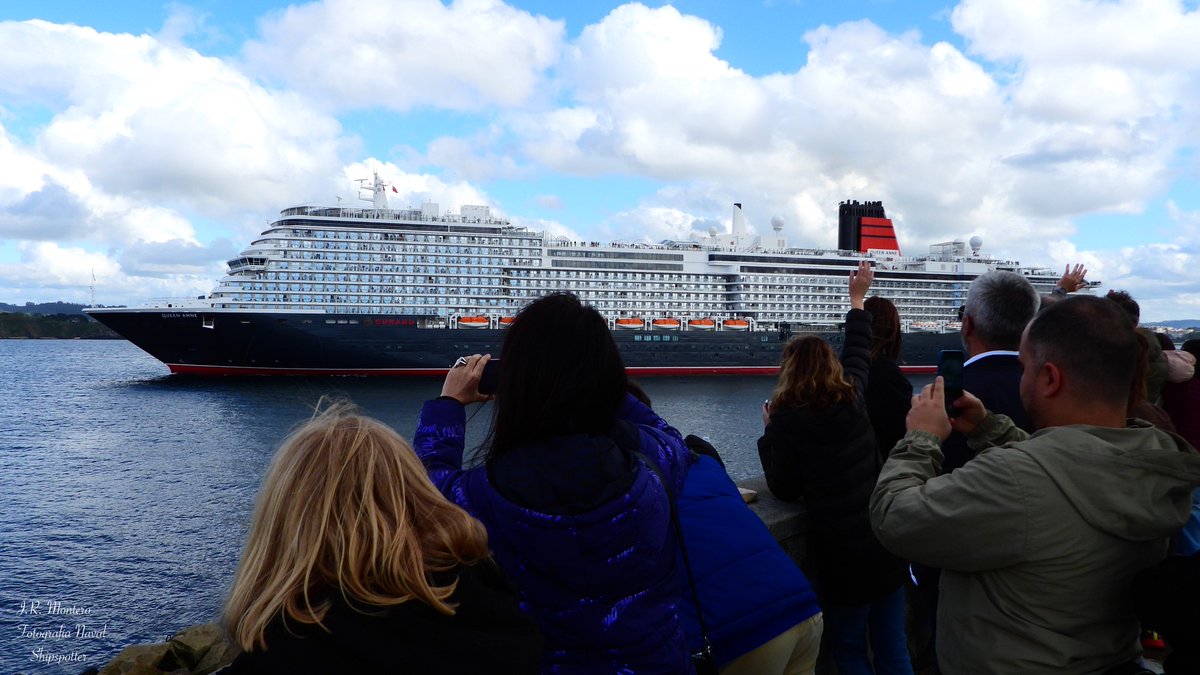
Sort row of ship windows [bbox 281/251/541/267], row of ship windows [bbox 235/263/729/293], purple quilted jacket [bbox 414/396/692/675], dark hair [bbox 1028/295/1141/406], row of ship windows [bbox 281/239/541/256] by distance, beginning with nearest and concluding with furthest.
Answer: purple quilted jacket [bbox 414/396/692/675] → dark hair [bbox 1028/295/1141/406] → row of ship windows [bbox 235/263/729/293] → row of ship windows [bbox 281/251/541/267] → row of ship windows [bbox 281/239/541/256]

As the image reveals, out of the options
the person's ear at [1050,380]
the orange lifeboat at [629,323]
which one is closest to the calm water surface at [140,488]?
the person's ear at [1050,380]

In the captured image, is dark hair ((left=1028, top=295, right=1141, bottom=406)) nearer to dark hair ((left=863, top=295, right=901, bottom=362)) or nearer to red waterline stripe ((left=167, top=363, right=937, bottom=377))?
dark hair ((left=863, top=295, right=901, bottom=362))

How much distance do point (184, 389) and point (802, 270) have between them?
39080 millimetres

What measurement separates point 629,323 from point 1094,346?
45.2 meters

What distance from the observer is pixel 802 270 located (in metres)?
53.0

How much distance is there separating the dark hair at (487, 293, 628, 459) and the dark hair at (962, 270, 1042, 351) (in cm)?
182

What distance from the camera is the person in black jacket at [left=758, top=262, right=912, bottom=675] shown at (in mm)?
2986

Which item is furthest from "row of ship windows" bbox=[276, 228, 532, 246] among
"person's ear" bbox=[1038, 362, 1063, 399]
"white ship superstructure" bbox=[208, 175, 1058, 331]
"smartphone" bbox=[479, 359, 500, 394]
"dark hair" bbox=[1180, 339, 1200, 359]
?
"person's ear" bbox=[1038, 362, 1063, 399]

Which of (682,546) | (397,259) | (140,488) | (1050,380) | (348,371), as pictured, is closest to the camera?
(682,546)

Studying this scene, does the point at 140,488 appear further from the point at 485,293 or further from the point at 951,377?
the point at 485,293

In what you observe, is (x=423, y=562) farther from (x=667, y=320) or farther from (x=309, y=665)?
(x=667, y=320)

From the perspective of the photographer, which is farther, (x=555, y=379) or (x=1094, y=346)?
(x=1094, y=346)

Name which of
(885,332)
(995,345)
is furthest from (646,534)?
(885,332)

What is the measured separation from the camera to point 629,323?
155 ft
